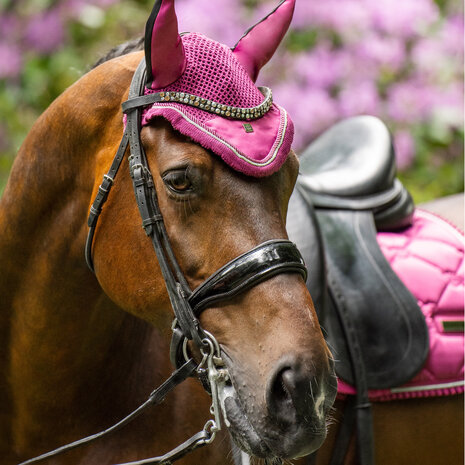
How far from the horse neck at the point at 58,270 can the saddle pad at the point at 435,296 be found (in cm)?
67

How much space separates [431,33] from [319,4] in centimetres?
81

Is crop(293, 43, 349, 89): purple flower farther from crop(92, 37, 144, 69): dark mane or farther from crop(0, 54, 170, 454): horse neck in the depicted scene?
crop(0, 54, 170, 454): horse neck

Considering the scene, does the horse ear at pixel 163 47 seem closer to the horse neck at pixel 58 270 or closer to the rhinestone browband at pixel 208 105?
the rhinestone browband at pixel 208 105

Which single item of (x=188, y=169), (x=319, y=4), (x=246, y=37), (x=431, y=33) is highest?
(x=246, y=37)

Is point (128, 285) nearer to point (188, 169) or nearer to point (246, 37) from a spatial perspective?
point (188, 169)

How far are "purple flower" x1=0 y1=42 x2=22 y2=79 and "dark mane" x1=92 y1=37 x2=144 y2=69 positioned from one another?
292cm

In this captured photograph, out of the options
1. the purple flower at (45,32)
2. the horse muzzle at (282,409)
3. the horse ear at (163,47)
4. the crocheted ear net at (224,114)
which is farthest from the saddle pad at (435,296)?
the purple flower at (45,32)

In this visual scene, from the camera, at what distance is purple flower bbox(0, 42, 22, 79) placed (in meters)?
4.40

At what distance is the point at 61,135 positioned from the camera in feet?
5.11

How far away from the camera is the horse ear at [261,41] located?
1.54m

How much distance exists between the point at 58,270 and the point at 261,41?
28.0 inches

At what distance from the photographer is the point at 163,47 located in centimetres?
134

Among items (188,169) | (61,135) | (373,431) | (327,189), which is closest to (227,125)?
(188,169)

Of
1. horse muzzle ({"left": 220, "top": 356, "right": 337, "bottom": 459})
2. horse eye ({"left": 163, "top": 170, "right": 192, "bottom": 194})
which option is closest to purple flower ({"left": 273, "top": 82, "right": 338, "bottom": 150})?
horse eye ({"left": 163, "top": 170, "right": 192, "bottom": 194})
